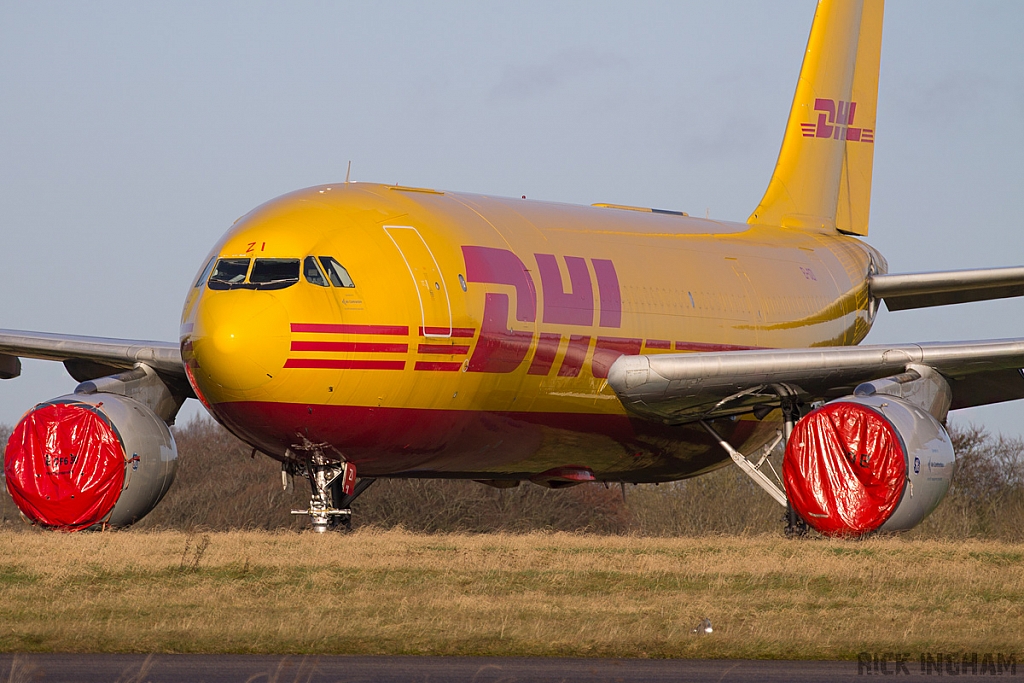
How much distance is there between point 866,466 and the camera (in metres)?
18.2

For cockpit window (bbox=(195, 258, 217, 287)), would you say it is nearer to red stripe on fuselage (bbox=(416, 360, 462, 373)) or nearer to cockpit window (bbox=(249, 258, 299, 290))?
cockpit window (bbox=(249, 258, 299, 290))

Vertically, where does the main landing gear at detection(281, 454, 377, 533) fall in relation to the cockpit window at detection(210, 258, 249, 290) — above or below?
below

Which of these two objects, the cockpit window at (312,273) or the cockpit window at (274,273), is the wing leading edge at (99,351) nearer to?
the cockpit window at (274,273)

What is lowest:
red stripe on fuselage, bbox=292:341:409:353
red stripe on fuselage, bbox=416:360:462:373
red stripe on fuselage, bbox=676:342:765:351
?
red stripe on fuselage, bbox=676:342:765:351

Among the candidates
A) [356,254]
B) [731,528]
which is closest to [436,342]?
[356,254]

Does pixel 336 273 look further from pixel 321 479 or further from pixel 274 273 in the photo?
pixel 321 479

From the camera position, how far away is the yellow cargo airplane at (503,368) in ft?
56.2

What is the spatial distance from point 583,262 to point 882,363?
13.6 ft

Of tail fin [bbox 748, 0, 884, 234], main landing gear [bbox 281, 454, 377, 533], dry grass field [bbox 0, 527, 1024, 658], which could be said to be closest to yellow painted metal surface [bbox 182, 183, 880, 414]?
main landing gear [bbox 281, 454, 377, 533]

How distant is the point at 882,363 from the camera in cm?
1988

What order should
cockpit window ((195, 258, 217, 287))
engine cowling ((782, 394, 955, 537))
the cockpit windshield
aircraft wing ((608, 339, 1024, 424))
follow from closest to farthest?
1. the cockpit windshield
2. cockpit window ((195, 258, 217, 287))
3. engine cowling ((782, 394, 955, 537))
4. aircraft wing ((608, 339, 1024, 424))

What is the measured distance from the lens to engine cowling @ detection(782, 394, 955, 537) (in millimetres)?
17922

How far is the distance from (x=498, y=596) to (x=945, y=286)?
12.4 metres

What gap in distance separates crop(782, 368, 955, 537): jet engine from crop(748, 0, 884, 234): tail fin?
34.3 ft
